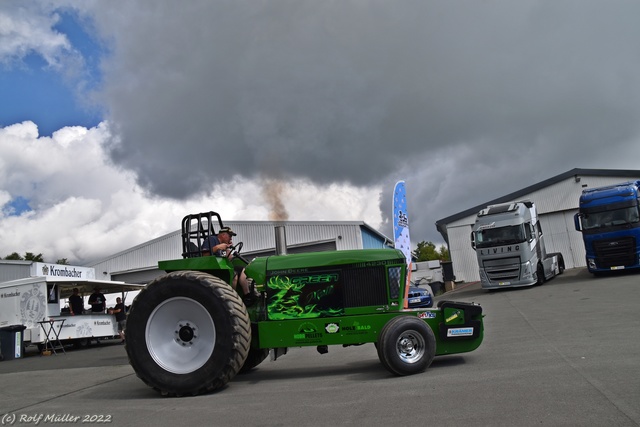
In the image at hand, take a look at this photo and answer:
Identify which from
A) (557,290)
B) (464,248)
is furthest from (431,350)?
(464,248)

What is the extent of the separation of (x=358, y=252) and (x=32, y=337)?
12.3 metres

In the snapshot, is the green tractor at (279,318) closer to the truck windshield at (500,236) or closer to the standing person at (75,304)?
the standing person at (75,304)

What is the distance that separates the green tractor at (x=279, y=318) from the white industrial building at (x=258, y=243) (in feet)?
67.2

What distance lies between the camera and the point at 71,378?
376 inches

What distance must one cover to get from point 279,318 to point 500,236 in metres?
17.4

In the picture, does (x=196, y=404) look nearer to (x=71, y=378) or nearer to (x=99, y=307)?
(x=71, y=378)

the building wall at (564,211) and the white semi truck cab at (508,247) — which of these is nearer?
the white semi truck cab at (508,247)

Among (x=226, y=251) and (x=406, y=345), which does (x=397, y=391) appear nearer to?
(x=406, y=345)

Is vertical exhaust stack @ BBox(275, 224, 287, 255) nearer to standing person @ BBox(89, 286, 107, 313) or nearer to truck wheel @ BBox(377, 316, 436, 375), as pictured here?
truck wheel @ BBox(377, 316, 436, 375)

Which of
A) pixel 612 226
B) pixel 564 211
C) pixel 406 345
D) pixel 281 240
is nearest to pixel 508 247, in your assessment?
pixel 612 226

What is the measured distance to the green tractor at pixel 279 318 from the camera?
271 inches

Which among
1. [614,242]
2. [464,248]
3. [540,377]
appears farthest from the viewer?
[464,248]

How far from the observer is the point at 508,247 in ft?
74.3

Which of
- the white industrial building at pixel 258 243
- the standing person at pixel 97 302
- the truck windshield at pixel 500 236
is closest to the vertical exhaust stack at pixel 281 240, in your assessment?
the standing person at pixel 97 302
